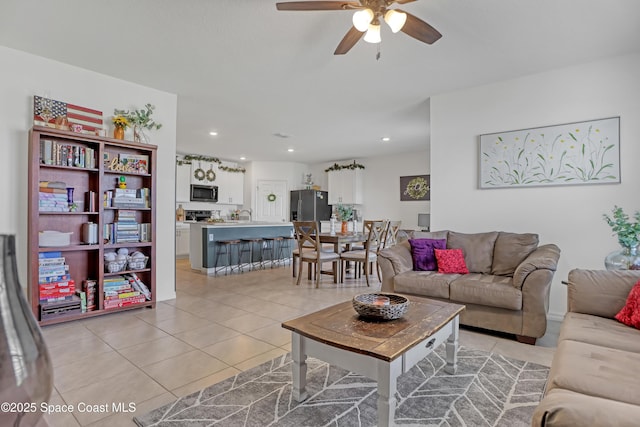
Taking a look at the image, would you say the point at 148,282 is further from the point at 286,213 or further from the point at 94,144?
the point at 286,213

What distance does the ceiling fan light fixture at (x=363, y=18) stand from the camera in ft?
6.77

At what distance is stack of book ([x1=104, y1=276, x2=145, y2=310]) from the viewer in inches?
137

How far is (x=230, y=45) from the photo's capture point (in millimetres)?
3018

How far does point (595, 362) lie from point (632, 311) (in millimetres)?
840

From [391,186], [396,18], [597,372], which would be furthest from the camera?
[391,186]

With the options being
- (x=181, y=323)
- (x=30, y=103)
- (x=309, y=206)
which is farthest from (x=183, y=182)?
(x=181, y=323)

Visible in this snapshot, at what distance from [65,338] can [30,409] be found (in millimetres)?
3106

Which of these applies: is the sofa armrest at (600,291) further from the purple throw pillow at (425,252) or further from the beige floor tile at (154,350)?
the beige floor tile at (154,350)

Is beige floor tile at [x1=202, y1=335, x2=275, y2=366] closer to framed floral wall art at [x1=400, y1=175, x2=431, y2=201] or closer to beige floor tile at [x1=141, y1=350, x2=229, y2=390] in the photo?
beige floor tile at [x1=141, y1=350, x2=229, y2=390]

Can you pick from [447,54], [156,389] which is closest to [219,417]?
[156,389]

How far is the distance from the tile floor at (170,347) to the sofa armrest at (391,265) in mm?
818

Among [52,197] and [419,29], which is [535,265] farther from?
[52,197]

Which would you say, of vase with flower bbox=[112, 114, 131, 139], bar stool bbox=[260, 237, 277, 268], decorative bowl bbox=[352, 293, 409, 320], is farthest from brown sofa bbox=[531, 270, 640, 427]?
bar stool bbox=[260, 237, 277, 268]

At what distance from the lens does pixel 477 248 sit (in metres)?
3.58
